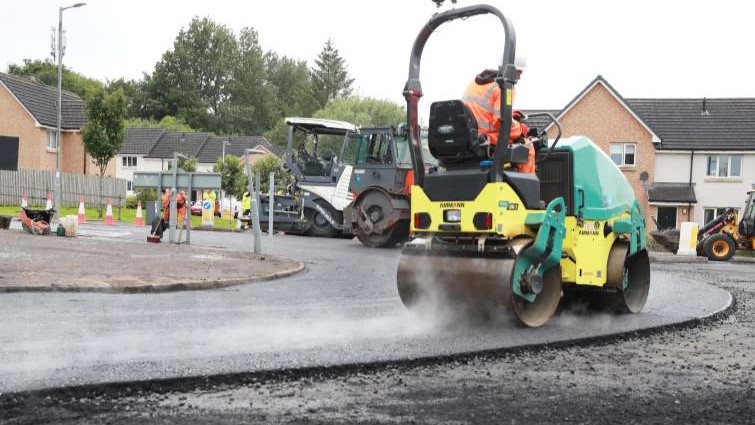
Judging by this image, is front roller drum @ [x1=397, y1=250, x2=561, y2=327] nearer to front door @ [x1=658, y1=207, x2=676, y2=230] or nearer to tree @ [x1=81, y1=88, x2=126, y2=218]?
front door @ [x1=658, y1=207, x2=676, y2=230]

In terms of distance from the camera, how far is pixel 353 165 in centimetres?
2073

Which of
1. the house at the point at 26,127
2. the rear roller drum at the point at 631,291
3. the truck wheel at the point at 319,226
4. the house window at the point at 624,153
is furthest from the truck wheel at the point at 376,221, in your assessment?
the house at the point at 26,127

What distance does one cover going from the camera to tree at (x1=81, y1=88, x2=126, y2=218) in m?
39.4

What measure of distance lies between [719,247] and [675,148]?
15791mm

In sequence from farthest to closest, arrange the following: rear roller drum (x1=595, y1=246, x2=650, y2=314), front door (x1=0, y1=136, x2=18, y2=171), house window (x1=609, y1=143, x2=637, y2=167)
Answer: front door (x1=0, y1=136, x2=18, y2=171) → house window (x1=609, y1=143, x2=637, y2=167) → rear roller drum (x1=595, y1=246, x2=650, y2=314)

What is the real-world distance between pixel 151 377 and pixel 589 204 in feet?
15.8

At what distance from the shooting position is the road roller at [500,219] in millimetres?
7055

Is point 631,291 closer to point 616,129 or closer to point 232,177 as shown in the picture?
point 616,129

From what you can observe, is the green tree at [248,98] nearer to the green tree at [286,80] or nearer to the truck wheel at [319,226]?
the green tree at [286,80]

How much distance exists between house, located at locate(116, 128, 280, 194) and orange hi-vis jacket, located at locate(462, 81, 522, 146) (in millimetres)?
69007

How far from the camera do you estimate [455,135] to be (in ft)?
23.6

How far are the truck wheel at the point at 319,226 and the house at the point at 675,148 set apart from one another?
1781 cm

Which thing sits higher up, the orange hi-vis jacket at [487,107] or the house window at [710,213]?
the orange hi-vis jacket at [487,107]

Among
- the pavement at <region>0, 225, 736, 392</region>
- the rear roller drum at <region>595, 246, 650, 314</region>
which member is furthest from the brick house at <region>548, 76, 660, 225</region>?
the rear roller drum at <region>595, 246, 650, 314</region>
